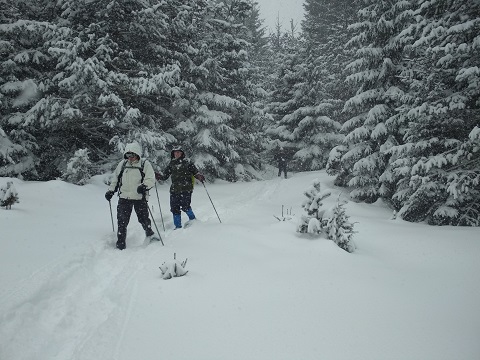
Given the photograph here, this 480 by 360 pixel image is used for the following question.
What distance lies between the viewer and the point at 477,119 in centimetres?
995

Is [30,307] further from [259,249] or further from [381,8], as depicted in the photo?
[381,8]

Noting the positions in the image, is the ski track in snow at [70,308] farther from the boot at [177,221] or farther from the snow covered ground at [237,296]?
the boot at [177,221]

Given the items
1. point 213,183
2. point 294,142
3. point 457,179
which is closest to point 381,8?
point 457,179

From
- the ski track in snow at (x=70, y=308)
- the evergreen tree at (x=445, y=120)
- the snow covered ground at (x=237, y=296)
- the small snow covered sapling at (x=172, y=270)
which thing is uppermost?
the evergreen tree at (x=445, y=120)

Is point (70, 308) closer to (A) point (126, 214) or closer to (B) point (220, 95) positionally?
(A) point (126, 214)

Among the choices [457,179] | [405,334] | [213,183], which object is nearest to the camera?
[405,334]

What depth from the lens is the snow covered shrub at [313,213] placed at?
6.79m

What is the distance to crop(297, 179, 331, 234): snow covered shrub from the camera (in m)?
6.79

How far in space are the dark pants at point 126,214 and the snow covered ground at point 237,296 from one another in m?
0.44

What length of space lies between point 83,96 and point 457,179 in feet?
44.9

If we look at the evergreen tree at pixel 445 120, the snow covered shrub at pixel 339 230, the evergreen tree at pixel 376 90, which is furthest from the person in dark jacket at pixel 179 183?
the evergreen tree at pixel 376 90

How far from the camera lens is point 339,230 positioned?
21.4ft

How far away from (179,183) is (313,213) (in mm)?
3883

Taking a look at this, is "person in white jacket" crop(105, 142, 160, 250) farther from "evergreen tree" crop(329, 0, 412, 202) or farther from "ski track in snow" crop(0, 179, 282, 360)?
"evergreen tree" crop(329, 0, 412, 202)
